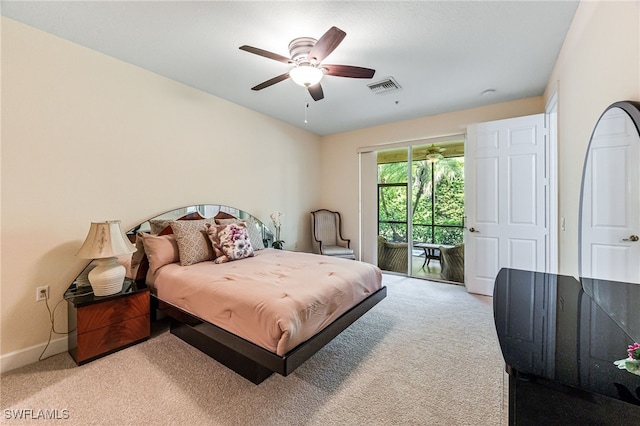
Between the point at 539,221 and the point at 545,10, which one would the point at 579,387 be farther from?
the point at 539,221

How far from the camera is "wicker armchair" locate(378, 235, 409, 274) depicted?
4.64 m

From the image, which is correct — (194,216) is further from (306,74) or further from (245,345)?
(306,74)

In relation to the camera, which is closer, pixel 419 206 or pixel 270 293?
pixel 270 293

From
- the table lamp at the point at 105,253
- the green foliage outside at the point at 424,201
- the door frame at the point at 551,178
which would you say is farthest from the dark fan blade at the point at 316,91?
the door frame at the point at 551,178

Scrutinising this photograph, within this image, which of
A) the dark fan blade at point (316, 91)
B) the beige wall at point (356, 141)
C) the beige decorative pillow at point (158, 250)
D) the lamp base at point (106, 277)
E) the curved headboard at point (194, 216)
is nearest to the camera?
the lamp base at point (106, 277)

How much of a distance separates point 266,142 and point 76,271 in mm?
2817

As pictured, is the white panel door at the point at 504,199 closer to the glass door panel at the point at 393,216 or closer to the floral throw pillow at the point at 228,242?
the glass door panel at the point at 393,216

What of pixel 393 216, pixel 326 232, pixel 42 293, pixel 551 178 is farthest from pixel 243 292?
pixel 551 178

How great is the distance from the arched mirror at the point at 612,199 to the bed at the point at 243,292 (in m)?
1.56

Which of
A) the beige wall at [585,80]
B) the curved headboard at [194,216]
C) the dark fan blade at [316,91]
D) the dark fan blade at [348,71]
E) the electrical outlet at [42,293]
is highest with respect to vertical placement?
the dark fan blade at [348,71]

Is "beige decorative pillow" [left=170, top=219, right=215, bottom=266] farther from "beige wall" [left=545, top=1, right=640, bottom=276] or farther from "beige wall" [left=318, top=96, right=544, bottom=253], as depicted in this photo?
"beige wall" [left=545, top=1, right=640, bottom=276]

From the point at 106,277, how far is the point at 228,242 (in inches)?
40.7

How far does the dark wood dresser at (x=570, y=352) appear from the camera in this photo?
618 millimetres

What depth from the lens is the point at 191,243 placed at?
8.68 feet
